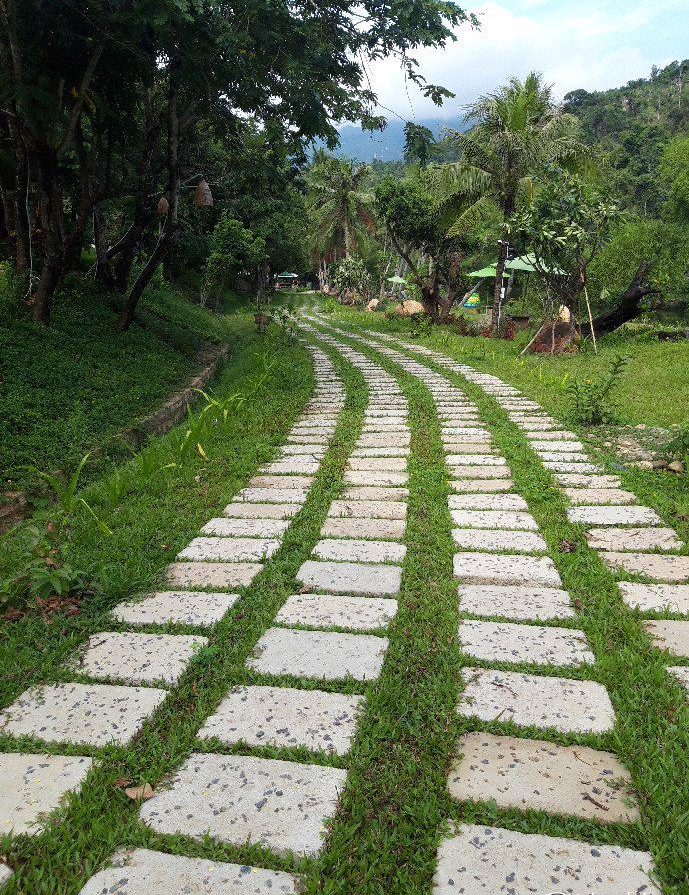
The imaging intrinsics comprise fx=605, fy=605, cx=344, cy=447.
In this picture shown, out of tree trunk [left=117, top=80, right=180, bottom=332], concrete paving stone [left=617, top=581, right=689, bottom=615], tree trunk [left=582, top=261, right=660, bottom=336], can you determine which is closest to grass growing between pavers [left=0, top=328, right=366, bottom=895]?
concrete paving stone [left=617, top=581, right=689, bottom=615]

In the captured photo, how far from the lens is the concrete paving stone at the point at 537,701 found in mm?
1915

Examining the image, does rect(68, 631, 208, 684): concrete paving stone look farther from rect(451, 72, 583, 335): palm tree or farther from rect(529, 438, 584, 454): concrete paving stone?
rect(451, 72, 583, 335): palm tree

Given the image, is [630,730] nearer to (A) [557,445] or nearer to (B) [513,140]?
(A) [557,445]

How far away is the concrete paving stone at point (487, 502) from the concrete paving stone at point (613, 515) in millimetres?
311

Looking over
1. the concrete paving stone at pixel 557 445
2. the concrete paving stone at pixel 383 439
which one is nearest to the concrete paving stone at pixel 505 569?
the concrete paving stone at pixel 557 445

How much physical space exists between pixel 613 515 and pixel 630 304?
887cm

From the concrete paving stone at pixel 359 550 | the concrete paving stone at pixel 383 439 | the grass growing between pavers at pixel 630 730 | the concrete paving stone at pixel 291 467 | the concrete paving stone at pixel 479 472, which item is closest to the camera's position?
the grass growing between pavers at pixel 630 730

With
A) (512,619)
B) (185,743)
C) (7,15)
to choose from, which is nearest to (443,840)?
(185,743)

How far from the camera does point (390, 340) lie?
13.7m

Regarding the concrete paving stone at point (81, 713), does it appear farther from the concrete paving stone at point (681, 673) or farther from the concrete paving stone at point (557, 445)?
the concrete paving stone at point (557, 445)

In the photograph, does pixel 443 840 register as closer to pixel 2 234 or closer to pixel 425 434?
pixel 425 434

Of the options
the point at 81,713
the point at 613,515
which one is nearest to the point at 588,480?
the point at 613,515

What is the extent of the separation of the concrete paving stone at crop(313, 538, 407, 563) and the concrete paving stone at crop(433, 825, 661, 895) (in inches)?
62.9

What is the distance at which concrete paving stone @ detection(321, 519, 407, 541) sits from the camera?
338cm
